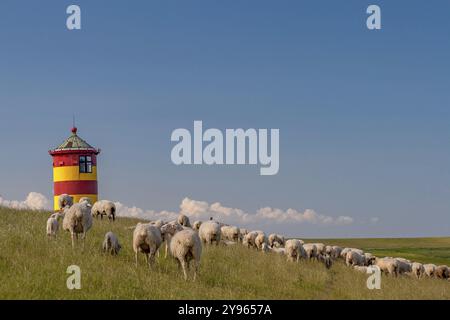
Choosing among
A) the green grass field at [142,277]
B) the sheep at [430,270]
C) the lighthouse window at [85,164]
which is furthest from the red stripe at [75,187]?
the sheep at [430,270]

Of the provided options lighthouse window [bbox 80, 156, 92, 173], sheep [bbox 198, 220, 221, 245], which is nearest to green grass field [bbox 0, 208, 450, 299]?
sheep [bbox 198, 220, 221, 245]

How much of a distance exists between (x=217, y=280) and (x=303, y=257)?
12070 mm

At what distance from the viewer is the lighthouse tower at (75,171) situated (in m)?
41.8

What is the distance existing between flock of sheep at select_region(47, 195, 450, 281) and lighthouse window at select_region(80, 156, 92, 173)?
270 inches

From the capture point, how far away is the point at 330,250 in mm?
36938

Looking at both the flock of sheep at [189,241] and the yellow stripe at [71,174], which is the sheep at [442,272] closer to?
the flock of sheep at [189,241]

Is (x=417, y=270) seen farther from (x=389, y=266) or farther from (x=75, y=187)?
(x=75, y=187)

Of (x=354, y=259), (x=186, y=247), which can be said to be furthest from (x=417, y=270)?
(x=186, y=247)

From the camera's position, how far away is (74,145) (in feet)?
141

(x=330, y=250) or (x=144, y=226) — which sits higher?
(x=144, y=226)

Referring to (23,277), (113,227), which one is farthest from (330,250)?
(23,277)
